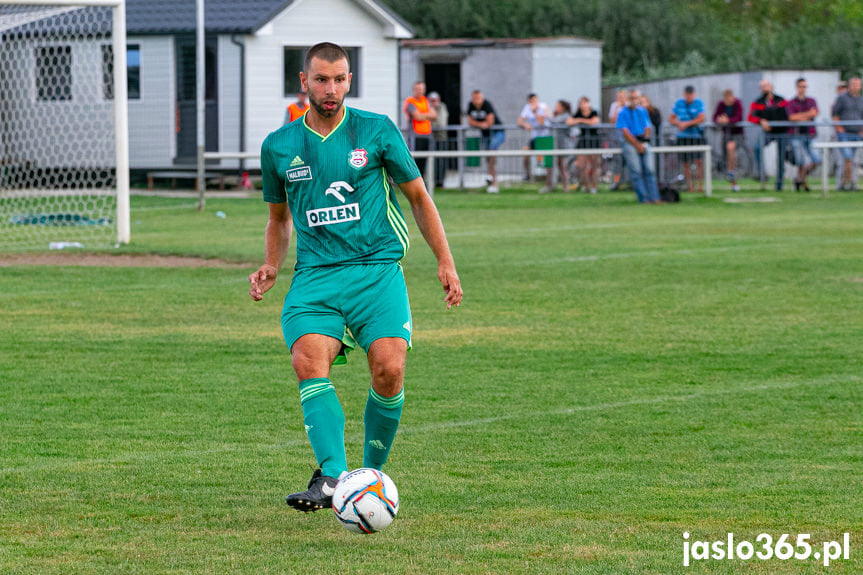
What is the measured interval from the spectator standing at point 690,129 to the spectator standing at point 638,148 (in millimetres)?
3130

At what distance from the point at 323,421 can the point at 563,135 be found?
27.7m

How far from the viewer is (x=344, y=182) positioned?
603 cm

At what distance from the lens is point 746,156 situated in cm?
3391

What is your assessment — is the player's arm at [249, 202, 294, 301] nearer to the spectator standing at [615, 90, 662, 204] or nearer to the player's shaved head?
the player's shaved head

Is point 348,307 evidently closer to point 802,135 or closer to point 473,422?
→ point 473,422

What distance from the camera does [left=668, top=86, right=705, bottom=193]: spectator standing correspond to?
99.7 feet

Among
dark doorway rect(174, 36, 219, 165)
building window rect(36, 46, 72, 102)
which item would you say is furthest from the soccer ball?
dark doorway rect(174, 36, 219, 165)

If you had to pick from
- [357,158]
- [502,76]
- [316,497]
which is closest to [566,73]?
[502,76]

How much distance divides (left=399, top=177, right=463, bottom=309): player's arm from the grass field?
3.01ft

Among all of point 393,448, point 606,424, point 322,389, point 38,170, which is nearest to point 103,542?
point 322,389

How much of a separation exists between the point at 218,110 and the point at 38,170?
559 cm

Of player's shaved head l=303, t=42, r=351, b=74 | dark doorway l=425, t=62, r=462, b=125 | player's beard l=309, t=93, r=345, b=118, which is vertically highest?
dark doorway l=425, t=62, r=462, b=125

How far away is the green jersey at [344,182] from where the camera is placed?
6035 millimetres

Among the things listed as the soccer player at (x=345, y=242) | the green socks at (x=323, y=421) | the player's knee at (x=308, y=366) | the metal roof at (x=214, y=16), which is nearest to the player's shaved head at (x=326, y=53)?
the soccer player at (x=345, y=242)
